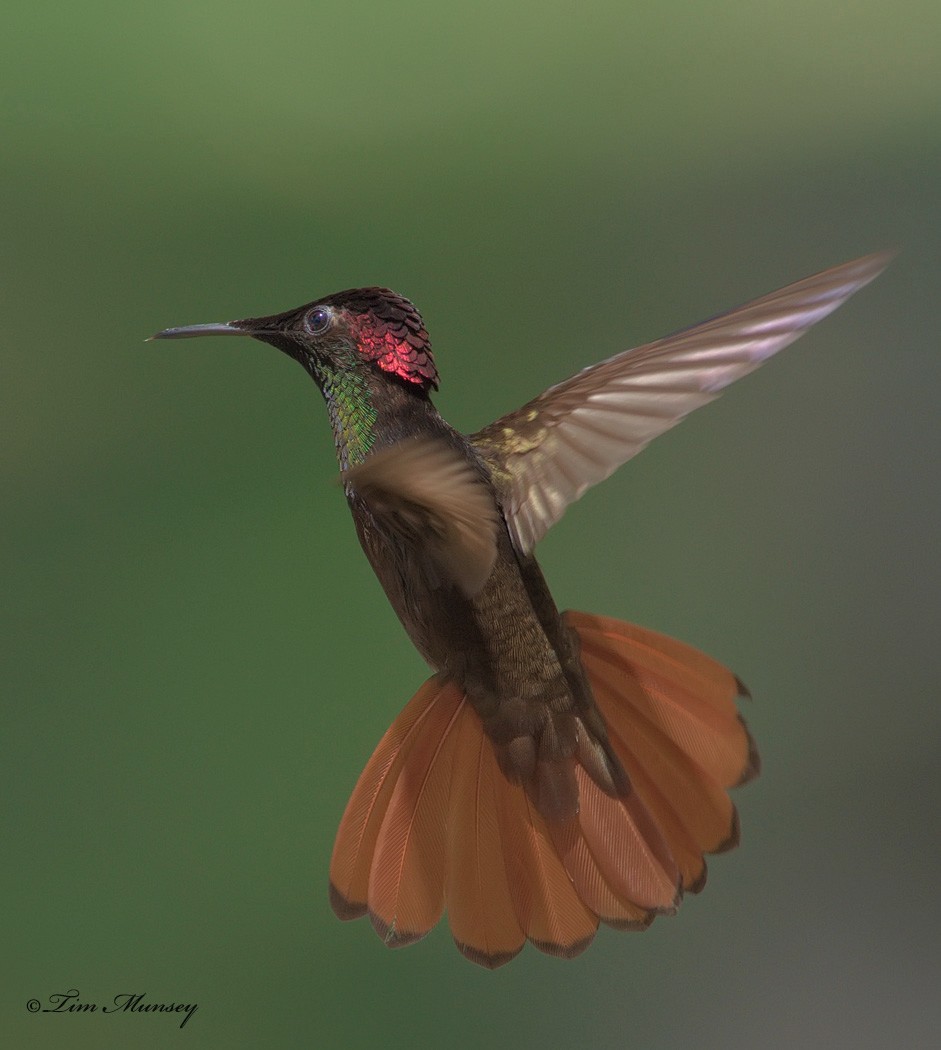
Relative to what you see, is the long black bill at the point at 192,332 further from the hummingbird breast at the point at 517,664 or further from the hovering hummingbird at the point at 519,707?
the hummingbird breast at the point at 517,664

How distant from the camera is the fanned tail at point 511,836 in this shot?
0.82 meters

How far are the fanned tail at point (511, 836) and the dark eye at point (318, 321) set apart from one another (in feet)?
0.92

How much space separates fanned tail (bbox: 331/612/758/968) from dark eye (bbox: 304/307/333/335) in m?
0.28

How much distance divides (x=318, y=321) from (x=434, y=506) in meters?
0.18

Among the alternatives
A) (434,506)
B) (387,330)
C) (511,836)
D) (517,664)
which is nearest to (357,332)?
(387,330)

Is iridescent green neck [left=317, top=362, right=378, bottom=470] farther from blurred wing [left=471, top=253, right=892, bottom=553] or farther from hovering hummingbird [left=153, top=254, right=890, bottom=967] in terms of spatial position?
blurred wing [left=471, top=253, right=892, bottom=553]

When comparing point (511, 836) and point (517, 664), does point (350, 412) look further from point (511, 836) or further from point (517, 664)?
point (511, 836)

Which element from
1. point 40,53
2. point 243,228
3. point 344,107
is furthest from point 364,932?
point 40,53

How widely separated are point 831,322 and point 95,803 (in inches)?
50.3

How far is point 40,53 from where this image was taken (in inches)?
52.6

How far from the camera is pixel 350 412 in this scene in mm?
698

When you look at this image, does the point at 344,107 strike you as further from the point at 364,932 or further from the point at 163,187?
Answer: the point at 364,932

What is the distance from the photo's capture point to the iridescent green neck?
2.27 feet

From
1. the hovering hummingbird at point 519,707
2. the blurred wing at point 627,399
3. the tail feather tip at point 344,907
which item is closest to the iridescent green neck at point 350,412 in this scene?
the hovering hummingbird at point 519,707
